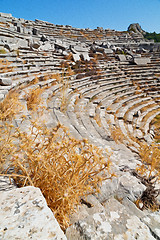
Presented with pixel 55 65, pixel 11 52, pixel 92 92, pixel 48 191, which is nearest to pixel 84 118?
pixel 92 92

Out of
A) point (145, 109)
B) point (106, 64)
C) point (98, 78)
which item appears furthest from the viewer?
point (106, 64)

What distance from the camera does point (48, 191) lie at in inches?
64.5

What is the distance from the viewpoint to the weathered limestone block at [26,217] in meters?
1.02

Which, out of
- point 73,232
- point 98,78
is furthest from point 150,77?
point 73,232

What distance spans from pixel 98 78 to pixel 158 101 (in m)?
4.74

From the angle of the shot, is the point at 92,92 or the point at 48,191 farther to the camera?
the point at 92,92

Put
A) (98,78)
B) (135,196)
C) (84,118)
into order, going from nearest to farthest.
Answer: (135,196) < (84,118) < (98,78)

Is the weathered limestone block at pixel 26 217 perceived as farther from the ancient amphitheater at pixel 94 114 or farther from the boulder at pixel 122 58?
the boulder at pixel 122 58

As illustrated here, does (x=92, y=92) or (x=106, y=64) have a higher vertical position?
(x=106, y=64)

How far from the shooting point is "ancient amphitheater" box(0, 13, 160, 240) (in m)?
1.25

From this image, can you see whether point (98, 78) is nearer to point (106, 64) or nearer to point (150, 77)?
point (106, 64)

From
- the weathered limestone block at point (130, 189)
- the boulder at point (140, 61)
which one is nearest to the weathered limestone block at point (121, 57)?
the boulder at point (140, 61)

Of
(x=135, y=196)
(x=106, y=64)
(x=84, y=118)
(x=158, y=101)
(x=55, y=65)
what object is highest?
(x=106, y=64)

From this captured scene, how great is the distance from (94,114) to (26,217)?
18.7 feet
